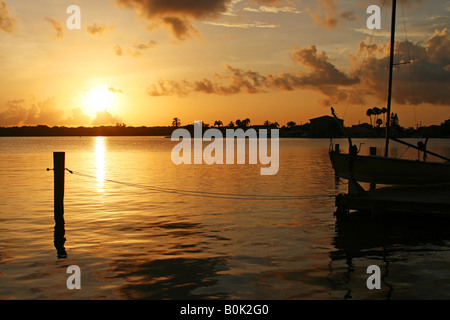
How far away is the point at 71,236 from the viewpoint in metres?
17.7

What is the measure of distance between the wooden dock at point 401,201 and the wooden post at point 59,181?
1139 centimetres

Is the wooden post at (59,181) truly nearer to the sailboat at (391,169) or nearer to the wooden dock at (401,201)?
the wooden dock at (401,201)

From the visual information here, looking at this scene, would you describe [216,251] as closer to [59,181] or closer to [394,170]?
[59,181]

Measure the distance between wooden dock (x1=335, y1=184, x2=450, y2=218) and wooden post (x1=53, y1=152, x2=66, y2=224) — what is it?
11.4 meters

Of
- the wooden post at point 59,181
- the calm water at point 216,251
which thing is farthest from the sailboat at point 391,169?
the wooden post at point 59,181

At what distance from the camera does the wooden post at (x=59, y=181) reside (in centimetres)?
1875

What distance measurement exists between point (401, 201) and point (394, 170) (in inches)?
187

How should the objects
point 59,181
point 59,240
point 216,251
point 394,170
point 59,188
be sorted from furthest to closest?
point 394,170 < point 59,188 < point 59,181 < point 59,240 < point 216,251

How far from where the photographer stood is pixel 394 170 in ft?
75.3

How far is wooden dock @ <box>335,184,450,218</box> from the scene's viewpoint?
1809 centimetres

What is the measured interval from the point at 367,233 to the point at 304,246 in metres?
3.60

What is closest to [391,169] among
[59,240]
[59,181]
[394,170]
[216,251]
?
[394,170]

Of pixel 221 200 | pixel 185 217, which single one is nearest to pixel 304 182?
pixel 221 200

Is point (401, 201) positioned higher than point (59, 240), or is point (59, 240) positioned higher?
point (401, 201)
